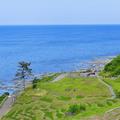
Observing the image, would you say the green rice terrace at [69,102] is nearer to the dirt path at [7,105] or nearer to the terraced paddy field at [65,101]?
the terraced paddy field at [65,101]

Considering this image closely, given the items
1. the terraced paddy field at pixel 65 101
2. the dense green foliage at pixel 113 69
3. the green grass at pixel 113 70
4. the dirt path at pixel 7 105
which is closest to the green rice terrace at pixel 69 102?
the terraced paddy field at pixel 65 101

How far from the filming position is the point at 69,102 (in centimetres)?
7544

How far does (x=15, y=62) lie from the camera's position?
18138cm

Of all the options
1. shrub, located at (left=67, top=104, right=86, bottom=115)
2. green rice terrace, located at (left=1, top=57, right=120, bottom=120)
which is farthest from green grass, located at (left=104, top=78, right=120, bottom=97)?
shrub, located at (left=67, top=104, right=86, bottom=115)

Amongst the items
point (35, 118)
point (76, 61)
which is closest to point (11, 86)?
point (35, 118)

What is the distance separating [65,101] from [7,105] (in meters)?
13.8

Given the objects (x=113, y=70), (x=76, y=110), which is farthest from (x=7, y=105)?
(x=113, y=70)

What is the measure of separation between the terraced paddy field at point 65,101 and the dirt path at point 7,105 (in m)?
1.44

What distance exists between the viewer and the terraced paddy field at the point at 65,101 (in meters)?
63.2

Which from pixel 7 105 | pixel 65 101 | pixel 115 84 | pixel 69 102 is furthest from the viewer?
pixel 115 84

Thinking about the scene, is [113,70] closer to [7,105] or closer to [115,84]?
[115,84]

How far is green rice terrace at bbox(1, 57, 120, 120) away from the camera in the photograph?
59.2 metres

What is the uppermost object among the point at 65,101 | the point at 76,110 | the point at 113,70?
the point at 113,70

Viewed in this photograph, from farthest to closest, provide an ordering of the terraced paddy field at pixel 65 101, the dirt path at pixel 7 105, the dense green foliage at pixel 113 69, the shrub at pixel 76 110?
the dense green foliage at pixel 113 69, the dirt path at pixel 7 105, the terraced paddy field at pixel 65 101, the shrub at pixel 76 110
